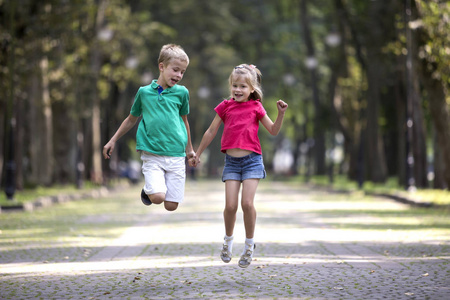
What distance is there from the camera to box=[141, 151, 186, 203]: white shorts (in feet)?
Result: 27.9

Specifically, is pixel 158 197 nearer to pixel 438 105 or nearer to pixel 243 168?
pixel 243 168

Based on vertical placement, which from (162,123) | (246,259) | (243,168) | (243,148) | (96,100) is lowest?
(246,259)

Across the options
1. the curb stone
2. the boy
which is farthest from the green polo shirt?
the curb stone

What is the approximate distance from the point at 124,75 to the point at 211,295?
3482 centimetres

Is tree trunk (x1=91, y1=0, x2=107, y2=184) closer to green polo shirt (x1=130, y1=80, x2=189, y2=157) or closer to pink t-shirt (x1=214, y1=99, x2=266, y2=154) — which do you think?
green polo shirt (x1=130, y1=80, x2=189, y2=157)

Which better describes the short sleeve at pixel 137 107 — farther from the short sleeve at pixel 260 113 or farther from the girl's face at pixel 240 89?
the short sleeve at pixel 260 113

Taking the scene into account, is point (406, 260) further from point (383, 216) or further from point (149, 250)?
point (383, 216)

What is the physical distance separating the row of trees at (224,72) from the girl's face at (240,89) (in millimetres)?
13386

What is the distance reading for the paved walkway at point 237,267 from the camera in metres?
7.62

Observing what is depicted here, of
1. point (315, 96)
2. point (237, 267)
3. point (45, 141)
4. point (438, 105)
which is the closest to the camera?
point (237, 267)

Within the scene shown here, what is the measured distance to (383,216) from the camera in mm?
18812

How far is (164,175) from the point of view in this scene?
8.70 metres

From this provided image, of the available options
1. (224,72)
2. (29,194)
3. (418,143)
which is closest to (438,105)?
(418,143)

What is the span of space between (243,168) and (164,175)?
0.77m
